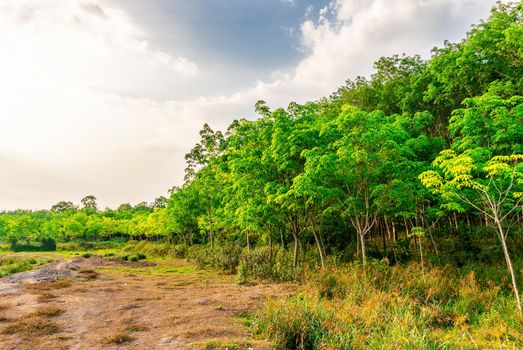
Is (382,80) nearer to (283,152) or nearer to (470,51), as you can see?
(470,51)

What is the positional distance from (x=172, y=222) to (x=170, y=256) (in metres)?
4.45

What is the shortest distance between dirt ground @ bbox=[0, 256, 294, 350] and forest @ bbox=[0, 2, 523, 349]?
1263 mm

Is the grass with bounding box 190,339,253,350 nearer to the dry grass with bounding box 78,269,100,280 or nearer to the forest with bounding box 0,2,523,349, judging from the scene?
the forest with bounding box 0,2,523,349

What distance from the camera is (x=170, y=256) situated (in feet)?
126

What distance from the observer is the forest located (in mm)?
8461

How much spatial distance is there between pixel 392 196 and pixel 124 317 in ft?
38.9

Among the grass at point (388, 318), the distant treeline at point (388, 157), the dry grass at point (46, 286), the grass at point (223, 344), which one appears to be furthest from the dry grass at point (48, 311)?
the distant treeline at point (388, 157)

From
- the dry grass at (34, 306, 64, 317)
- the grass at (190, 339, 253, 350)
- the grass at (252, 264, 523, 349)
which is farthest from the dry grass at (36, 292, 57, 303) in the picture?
the grass at (252, 264, 523, 349)

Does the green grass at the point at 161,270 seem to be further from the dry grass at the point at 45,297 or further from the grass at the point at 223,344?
the grass at the point at 223,344

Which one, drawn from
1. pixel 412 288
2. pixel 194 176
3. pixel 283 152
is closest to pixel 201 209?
pixel 194 176

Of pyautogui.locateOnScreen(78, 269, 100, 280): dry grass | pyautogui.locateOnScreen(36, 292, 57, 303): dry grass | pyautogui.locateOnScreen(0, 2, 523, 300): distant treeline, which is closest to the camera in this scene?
pyautogui.locateOnScreen(0, 2, 523, 300): distant treeline

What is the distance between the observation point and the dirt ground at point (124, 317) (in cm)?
775

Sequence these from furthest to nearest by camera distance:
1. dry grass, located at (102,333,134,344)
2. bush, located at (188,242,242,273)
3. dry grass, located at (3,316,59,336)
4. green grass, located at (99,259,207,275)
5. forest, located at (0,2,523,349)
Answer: green grass, located at (99,259,207,275) → bush, located at (188,242,242,273) → dry grass, located at (3,316,59,336) → forest, located at (0,2,523,349) → dry grass, located at (102,333,134,344)

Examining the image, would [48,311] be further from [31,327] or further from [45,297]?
[45,297]
